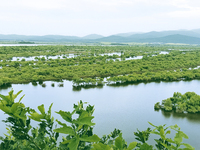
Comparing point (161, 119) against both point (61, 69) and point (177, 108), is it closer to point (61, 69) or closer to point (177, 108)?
point (177, 108)

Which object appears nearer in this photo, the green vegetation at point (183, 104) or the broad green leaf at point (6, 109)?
the broad green leaf at point (6, 109)

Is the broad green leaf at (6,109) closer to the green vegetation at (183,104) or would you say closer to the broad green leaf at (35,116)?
the broad green leaf at (35,116)

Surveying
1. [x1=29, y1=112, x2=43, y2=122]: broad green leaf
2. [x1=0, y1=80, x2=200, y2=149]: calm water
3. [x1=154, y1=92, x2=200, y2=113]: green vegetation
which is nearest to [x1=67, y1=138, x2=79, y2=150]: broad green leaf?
[x1=29, y1=112, x2=43, y2=122]: broad green leaf

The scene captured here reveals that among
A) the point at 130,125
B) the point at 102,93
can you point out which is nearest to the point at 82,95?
the point at 102,93

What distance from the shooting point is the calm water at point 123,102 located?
1617 cm

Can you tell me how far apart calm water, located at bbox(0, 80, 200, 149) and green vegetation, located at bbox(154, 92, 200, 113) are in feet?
2.68

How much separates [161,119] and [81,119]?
1808 cm

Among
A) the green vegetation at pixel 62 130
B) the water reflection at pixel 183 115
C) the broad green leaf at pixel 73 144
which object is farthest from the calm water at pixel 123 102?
the broad green leaf at pixel 73 144

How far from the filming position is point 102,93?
24.7 m

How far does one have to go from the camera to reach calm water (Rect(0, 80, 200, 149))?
53.1ft

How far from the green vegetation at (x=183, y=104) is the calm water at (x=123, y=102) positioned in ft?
2.68

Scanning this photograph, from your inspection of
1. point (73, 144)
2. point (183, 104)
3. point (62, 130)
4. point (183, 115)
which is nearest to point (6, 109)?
point (62, 130)

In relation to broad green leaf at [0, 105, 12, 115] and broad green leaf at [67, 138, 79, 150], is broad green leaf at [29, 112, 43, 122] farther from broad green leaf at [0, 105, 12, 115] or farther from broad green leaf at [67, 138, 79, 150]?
broad green leaf at [67, 138, 79, 150]

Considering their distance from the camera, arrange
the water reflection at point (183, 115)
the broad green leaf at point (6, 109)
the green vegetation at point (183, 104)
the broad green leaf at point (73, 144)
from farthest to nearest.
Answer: the green vegetation at point (183, 104), the water reflection at point (183, 115), the broad green leaf at point (6, 109), the broad green leaf at point (73, 144)
